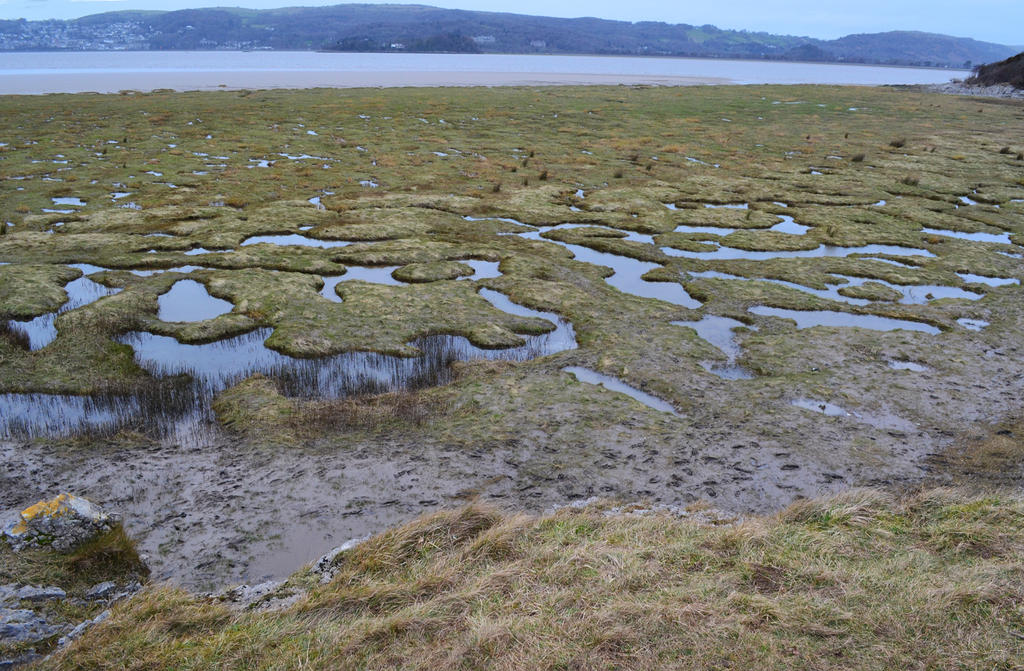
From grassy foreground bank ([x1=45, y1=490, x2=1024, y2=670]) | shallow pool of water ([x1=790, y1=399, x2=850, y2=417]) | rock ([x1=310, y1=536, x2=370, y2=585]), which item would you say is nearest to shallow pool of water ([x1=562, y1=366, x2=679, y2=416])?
shallow pool of water ([x1=790, y1=399, x2=850, y2=417])

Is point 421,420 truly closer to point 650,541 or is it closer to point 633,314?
point 650,541

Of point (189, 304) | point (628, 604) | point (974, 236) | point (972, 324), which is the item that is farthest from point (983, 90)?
point (628, 604)

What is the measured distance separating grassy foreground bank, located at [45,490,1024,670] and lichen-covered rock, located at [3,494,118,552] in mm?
1640

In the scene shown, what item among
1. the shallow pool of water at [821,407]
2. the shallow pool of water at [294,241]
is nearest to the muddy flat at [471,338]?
the shallow pool of water at [821,407]

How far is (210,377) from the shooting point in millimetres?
14500

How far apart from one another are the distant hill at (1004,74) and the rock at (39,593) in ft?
420

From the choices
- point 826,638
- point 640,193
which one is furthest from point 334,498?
point 640,193

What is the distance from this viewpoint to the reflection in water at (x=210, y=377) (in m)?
12.8

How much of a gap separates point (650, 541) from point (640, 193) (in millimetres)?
27978

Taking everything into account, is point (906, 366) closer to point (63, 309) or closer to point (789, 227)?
point (789, 227)

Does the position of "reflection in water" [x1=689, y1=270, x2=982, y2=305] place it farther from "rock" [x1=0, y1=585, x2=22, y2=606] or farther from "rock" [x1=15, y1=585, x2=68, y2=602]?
"rock" [x1=0, y1=585, x2=22, y2=606]

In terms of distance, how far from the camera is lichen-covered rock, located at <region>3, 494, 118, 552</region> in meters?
8.30

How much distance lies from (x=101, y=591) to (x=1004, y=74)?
136m

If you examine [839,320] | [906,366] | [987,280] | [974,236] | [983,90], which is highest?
[983,90]
